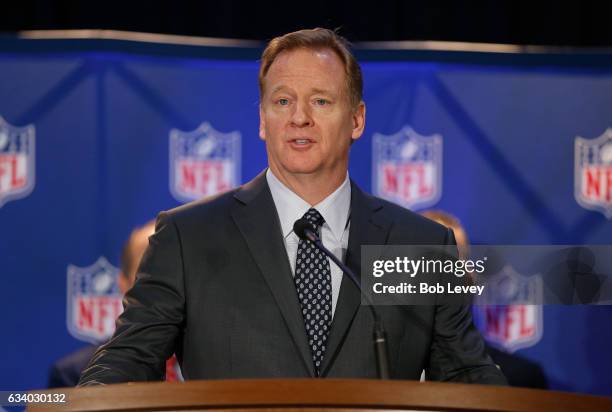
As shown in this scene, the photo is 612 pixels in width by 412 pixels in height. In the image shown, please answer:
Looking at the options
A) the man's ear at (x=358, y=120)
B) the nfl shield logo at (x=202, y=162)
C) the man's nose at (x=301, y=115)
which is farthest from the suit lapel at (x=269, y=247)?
the nfl shield logo at (x=202, y=162)

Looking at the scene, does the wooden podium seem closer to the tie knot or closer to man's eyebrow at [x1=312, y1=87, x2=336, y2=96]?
the tie knot

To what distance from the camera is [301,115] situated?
2113mm

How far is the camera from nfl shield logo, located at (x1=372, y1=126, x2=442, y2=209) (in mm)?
3592

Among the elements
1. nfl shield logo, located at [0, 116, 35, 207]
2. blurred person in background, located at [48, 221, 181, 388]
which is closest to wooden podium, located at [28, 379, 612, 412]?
blurred person in background, located at [48, 221, 181, 388]

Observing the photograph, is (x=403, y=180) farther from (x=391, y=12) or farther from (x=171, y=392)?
(x=171, y=392)

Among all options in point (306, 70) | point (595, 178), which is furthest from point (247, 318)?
point (595, 178)

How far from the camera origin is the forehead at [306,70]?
215cm

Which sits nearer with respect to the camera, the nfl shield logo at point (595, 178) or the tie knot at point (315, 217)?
the tie knot at point (315, 217)

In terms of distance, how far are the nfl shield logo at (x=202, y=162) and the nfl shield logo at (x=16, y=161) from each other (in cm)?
54

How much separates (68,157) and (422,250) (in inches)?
71.0

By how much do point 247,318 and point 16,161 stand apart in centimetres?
182

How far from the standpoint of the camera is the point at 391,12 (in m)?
3.91

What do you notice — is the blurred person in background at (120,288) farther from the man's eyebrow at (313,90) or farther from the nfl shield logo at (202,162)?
the man's eyebrow at (313,90)


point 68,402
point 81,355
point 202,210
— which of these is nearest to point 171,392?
point 68,402
